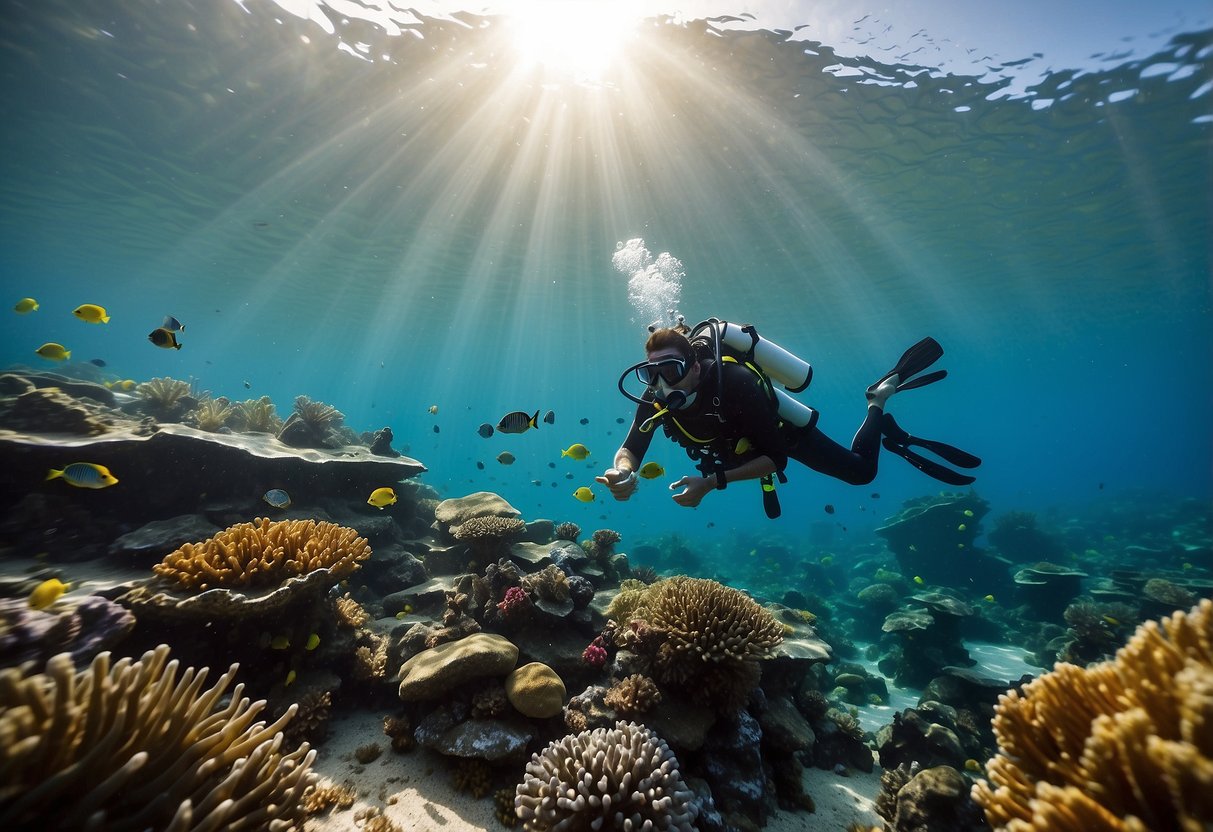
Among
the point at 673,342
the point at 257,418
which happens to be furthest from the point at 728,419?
the point at 257,418

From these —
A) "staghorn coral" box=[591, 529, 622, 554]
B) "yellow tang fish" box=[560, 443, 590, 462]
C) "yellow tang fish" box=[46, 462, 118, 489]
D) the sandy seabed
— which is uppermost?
"yellow tang fish" box=[560, 443, 590, 462]

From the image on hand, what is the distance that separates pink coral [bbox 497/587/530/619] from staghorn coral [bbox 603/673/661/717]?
166cm

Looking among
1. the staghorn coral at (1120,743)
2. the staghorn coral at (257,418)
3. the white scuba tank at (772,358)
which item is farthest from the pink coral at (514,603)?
the staghorn coral at (257,418)

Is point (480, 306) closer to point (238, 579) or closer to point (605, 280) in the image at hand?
point (605, 280)

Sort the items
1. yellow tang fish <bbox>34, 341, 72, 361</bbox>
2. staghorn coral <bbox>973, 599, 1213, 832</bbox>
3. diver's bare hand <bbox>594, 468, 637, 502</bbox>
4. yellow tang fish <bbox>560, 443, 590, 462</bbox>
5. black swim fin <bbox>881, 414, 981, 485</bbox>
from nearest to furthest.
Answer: staghorn coral <bbox>973, 599, 1213, 832</bbox> < diver's bare hand <bbox>594, 468, 637, 502</bbox> < black swim fin <bbox>881, 414, 981, 485</bbox> < yellow tang fish <bbox>34, 341, 72, 361</bbox> < yellow tang fish <bbox>560, 443, 590, 462</bbox>

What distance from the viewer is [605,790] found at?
3.17 meters

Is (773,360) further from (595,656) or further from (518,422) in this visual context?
(595,656)

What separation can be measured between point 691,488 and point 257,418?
1172cm

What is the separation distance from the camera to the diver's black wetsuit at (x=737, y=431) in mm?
4863

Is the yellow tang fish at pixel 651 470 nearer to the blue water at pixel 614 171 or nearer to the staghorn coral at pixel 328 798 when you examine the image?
the staghorn coral at pixel 328 798

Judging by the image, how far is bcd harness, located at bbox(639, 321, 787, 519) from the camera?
16.1ft

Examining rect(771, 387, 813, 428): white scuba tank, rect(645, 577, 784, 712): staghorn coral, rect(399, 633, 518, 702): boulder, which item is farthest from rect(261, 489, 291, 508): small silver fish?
rect(771, 387, 813, 428): white scuba tank

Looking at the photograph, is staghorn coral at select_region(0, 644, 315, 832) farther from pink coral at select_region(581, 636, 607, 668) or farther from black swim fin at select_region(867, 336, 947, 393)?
black swim fin at select_region(867, 336, 947, 393)

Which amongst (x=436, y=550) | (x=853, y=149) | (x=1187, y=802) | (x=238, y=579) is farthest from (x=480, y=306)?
(x=1187, y=802)
